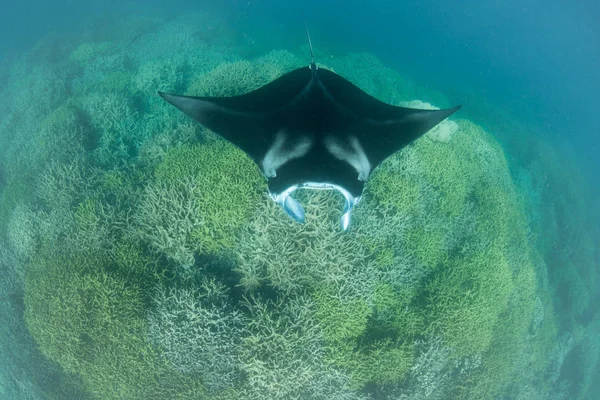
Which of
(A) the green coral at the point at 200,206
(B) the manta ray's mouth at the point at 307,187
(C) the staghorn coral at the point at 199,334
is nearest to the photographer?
(B) the manta ray's mouth at the point at 307,187

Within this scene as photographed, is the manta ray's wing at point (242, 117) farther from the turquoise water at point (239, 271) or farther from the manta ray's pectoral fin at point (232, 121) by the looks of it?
the turquoise water at point (239, 271)

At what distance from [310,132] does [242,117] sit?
67 cm

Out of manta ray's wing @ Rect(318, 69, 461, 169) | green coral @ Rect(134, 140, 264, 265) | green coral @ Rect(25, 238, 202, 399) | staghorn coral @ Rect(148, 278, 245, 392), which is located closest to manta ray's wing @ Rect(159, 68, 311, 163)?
manta ray's wing @ Rect(318, 69, 461, 169)

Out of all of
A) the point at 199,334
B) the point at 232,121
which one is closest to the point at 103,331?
the point at 199,334

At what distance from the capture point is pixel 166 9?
17062 mm

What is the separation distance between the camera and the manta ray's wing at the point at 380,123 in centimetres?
288

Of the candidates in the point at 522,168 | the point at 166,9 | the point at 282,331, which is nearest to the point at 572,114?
the point at 522,168

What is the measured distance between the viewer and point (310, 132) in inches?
106

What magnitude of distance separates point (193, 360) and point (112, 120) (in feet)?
14.7

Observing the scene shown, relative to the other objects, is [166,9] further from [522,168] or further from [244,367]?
[244,367]

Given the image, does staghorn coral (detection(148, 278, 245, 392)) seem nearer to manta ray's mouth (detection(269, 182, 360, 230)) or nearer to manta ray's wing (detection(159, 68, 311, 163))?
manta ray's mouth (detection(269, 182, 360, 230))

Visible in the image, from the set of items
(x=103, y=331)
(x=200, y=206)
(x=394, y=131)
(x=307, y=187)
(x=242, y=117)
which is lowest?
(x=103, y=331)

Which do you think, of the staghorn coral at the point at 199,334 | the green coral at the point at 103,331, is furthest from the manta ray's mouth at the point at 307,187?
the green coral at the point at 103,331

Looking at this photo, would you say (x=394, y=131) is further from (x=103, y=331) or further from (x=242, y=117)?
(x=103, y=331)
